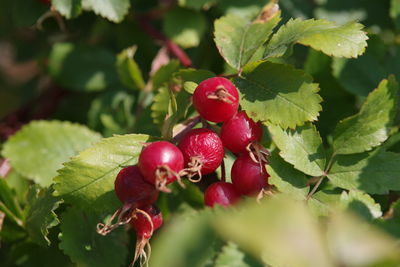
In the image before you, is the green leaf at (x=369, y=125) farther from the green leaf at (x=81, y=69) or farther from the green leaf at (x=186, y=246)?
the green leaf at (x=81, y=69)

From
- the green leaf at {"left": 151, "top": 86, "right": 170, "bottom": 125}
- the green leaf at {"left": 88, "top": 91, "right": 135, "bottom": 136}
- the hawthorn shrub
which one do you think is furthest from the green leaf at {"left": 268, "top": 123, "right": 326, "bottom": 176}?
the green leaf at {"left": 88, "top": 91, "right": 135, "bottom": 136}

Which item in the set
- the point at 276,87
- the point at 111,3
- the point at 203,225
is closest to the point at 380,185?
the point at 276,87

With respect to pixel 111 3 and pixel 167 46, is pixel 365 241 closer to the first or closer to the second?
pixel 111 3

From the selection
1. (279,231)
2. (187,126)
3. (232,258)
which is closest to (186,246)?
(279,231)

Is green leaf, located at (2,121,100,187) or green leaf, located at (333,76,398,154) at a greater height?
green leaf, located at (333,76,398,154)

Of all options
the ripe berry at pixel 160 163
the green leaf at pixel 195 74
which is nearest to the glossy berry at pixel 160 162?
the ripe berry at pixel 160 163

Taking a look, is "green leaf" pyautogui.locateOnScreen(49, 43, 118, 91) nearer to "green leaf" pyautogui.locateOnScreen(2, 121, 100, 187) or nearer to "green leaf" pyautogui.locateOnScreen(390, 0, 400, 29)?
"green leaf" pyautogui.locateOnScreen(2, 121, 100, 187)

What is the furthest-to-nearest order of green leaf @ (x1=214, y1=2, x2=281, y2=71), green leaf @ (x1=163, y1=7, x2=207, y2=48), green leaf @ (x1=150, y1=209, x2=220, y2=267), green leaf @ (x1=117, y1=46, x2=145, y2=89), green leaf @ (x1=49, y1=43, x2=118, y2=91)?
green leaf @ (x1=49, y1=43, x2=118, y2=91), green leaf @ (x1=163, y1=7, x2=207, y2=48), green leaf @ (x1=117, y1=46, x2=145, y2=89), green leaf @ (x1=214, y1=2, x2=281, y2=71), green leaf @ (x1=150, y1=209, x2=220, y2=267)
